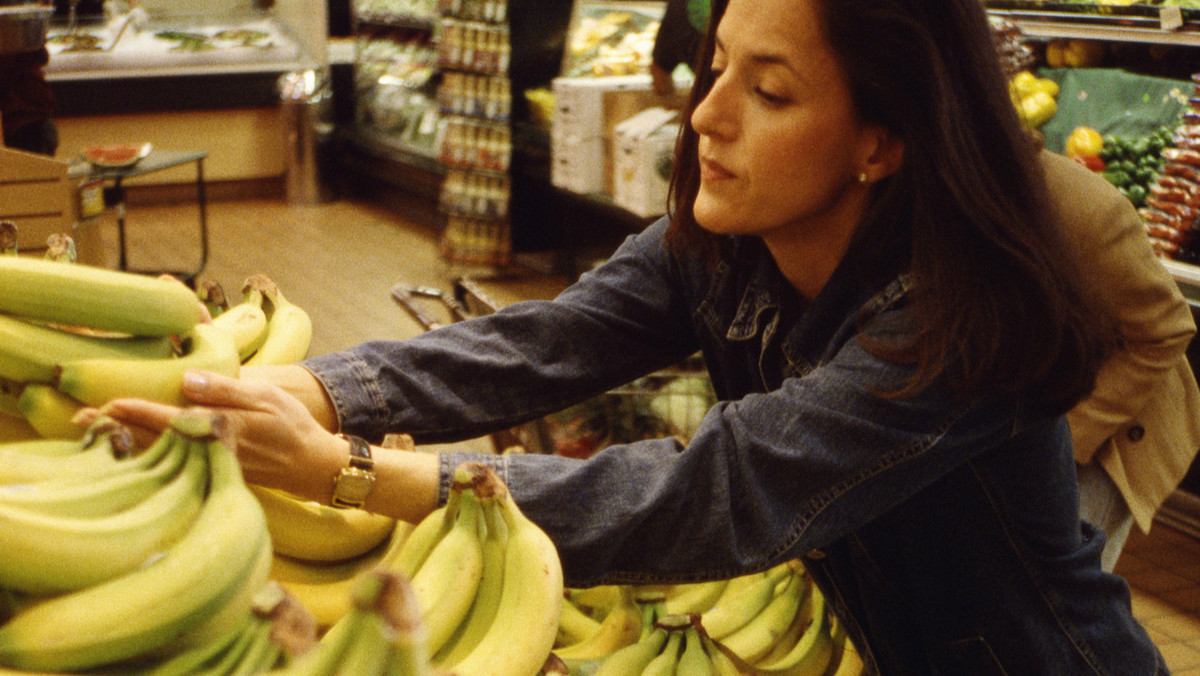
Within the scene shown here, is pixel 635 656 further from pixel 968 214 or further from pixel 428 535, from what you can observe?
pixel 968 214

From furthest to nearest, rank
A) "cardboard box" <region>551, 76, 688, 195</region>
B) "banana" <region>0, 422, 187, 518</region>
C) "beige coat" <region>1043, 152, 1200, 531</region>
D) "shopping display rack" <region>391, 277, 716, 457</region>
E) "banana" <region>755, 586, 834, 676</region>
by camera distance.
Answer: "cardboard box" <region>551, 76, 688, 195</region>
"shopping display rack" <region>391, 277, 716, 457</region>
"beige coat" <region>1043, 152, 1200, 531</region>
"banana" <region>755, 586, 834, 676</region>
"banana" <region>0, 422, 187, 518</region>

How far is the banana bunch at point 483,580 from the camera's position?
0.97 meters

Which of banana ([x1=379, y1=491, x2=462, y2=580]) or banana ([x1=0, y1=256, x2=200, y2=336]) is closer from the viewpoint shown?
banana ([x1=0, y1=256, x2=200, y2=336])

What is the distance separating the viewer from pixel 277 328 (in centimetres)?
160

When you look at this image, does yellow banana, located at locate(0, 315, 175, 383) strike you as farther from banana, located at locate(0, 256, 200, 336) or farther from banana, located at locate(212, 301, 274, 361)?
banana, located at locate(212, 301, 274, 361)

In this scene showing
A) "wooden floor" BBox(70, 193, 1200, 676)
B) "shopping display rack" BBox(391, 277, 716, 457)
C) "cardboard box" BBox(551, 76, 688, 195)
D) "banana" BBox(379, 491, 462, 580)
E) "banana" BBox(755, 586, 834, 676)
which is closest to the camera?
"banana" BBox(379, 491, 462, 580)

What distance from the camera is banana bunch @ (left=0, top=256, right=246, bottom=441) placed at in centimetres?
96

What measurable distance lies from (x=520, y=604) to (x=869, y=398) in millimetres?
442

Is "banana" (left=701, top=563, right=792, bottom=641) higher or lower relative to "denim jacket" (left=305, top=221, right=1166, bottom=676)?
lower

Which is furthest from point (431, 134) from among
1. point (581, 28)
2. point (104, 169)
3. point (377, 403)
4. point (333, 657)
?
point (333, 657)

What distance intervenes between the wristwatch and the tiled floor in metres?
2.59

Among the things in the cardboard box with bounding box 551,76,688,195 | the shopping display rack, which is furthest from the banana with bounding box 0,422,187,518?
the cardboard box with bounding box 551,76,688,195

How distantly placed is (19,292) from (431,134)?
22.5 feet

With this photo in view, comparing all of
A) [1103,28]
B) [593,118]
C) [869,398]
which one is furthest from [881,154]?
[593,118]
